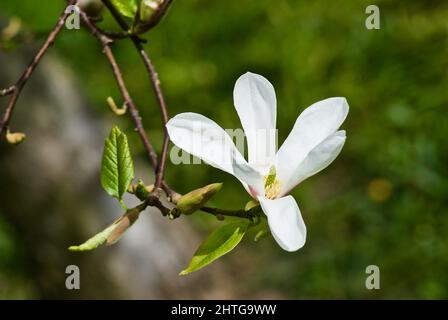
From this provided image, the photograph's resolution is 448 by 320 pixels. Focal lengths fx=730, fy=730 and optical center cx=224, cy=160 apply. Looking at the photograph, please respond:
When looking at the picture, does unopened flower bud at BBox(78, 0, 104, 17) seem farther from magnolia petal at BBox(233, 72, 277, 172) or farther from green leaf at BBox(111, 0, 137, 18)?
magnolia petal at BBox(233, 72, 277, 172)

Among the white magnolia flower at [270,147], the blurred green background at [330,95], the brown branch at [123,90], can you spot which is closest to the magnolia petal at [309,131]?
the white magnolia flower at [270,147]

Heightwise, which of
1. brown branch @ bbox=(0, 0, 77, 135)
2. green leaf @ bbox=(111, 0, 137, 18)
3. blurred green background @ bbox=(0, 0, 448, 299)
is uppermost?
green leaf @ bbox=(111, 0, 137, 18)

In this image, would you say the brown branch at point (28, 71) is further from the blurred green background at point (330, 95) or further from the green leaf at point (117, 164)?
the blurred green background at point (330, 95)

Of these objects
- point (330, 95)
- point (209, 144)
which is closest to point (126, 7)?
point (209, 144)

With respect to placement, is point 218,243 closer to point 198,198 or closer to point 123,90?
point 198,198

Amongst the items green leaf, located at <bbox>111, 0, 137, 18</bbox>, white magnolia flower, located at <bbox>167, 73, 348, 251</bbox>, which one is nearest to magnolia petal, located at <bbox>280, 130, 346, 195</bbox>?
white magnolia flower, located at <bbox>167, 73, 348, 251</bbox>

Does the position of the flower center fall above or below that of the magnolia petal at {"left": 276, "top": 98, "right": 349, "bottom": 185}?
below

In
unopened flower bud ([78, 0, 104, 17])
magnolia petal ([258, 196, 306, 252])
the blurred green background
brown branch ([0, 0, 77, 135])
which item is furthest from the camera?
the blurred green background
